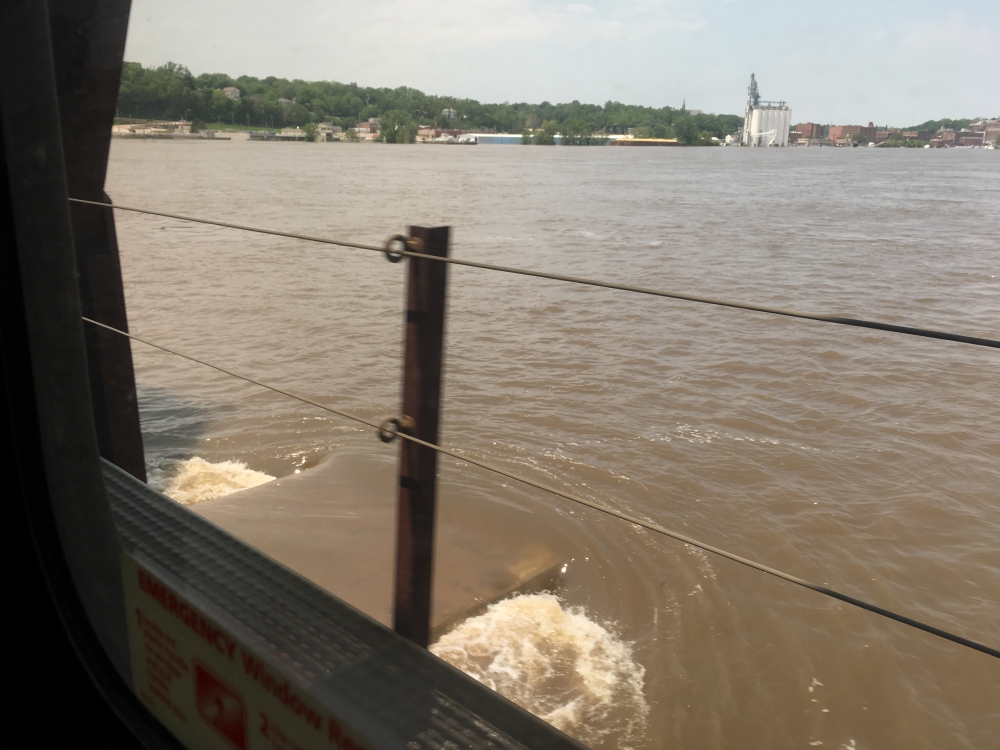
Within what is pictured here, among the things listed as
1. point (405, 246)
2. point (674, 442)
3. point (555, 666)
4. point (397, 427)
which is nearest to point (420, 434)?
point (397, 427)

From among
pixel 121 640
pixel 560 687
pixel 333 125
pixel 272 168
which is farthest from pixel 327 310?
pixel 272 168

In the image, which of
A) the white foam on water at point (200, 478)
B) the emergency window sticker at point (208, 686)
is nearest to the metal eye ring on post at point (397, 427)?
the emergency window sticker at point (208, 686)

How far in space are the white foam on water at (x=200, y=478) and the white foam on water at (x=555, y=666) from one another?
2.06 meters

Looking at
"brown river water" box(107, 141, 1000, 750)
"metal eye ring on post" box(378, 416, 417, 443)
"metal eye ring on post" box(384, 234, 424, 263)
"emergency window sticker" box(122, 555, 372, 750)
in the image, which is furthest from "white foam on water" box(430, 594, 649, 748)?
"metal eye ring on post" box(384, 234, 424, 263)

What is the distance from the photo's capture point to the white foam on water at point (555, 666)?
116 inches

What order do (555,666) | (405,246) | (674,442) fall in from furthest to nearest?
1. (674,442)
2. (555,666)
3. (405,246)

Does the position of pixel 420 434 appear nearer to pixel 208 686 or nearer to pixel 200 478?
pixel 208 686

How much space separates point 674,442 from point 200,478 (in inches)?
143

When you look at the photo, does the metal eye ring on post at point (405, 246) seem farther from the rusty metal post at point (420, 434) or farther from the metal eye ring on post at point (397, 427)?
the metal eye ring on post at point (397, 427)

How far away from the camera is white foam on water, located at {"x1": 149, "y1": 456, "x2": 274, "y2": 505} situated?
188 inches

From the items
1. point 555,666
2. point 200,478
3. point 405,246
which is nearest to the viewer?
point 405,246

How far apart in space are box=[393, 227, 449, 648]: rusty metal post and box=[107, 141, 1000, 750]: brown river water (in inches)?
59.2

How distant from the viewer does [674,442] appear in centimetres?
656

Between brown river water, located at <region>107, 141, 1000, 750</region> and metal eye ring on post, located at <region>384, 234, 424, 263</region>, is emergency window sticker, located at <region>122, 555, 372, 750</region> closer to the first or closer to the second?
metal eye ring on post, located at <region>384, 234, 424, 263</region>
